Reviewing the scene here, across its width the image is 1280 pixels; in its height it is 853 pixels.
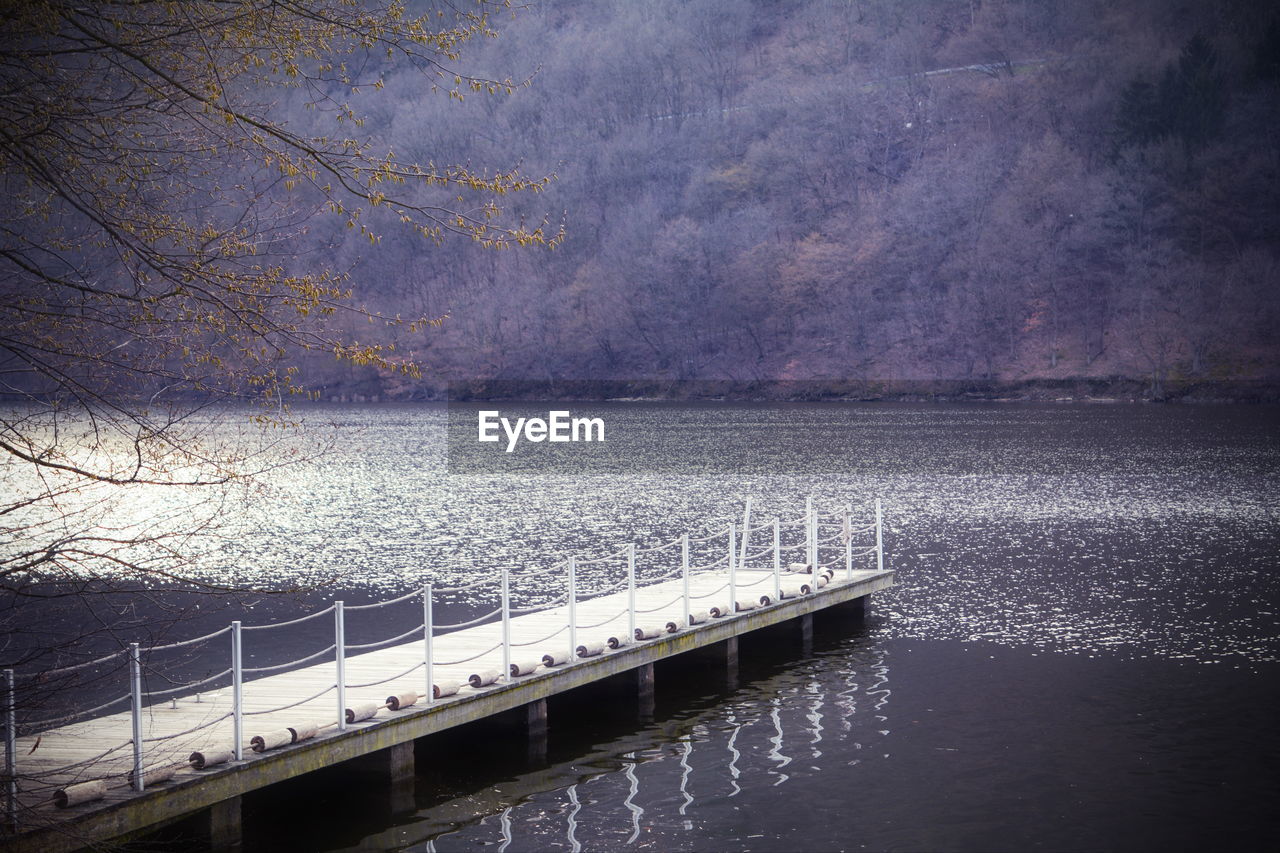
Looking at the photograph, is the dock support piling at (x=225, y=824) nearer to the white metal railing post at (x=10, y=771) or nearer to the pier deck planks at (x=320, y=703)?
the pier deck planks at (x=320, y=703)

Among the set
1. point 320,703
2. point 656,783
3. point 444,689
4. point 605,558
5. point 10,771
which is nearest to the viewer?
point 10,771

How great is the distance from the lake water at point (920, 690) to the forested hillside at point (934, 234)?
292 ft

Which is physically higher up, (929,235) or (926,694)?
(929,235)

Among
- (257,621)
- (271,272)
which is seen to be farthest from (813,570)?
(271,272)

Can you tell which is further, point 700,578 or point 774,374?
point 774,374

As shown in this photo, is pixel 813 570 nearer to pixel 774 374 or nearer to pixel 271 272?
pixel 271 272

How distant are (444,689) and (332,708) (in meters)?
1.31

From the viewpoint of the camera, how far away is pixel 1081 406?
448 ft

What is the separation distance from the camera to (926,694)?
61.8ft

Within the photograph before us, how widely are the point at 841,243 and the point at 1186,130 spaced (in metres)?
40.7

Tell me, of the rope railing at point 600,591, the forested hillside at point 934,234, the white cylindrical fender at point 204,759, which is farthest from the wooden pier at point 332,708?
the forested hillside at point 934,234

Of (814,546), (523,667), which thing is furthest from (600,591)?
(523,667)

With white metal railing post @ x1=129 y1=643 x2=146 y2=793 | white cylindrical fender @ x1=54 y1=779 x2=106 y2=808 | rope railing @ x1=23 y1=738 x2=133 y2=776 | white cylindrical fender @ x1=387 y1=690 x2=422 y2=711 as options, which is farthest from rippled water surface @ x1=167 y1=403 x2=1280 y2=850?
white cylindrical fender @ x1=54 y1=779 x2=106 y2=808

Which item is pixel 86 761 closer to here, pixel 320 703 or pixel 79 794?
pixel 79 794
